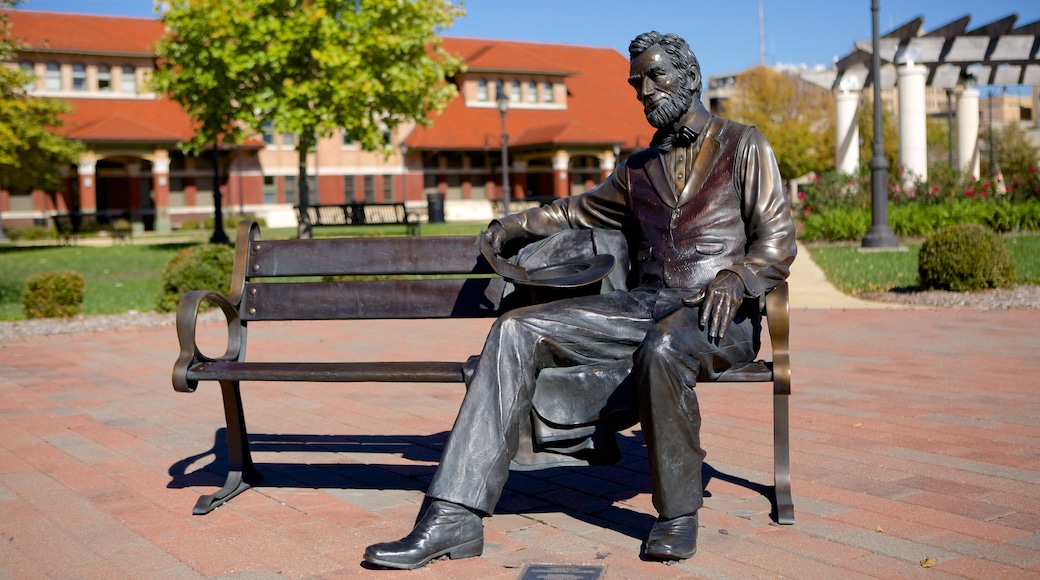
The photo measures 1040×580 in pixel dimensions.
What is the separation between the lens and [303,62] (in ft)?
87.7

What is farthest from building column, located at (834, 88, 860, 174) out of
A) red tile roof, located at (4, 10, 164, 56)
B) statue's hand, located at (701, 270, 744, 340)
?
red tile roof, located at (4, 10, 164, 56)

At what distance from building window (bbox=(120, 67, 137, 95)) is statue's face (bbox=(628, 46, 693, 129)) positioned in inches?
2000

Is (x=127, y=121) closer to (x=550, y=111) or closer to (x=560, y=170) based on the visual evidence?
(x=560, y=170)

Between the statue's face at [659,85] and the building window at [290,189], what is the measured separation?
170 ft

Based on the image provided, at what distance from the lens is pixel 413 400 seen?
688cm

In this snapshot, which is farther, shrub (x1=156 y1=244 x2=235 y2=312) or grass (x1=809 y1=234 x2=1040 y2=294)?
grass (x1=809 y1=234 x2=1040 y2=294)

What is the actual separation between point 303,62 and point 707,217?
23.9 m

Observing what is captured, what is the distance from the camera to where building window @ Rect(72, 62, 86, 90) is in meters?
49.6

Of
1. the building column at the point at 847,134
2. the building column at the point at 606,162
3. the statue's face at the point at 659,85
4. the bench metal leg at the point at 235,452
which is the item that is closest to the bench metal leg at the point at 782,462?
the statue's face at the point at 659,85

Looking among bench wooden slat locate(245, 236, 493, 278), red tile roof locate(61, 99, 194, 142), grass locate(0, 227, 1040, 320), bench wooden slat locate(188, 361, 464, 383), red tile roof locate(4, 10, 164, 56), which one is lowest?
grass locate(0, 227, 1040, 320)

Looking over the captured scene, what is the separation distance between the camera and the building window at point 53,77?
1932 inches

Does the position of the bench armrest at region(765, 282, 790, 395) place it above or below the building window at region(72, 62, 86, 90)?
below

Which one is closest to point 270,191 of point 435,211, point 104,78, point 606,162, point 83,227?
point 104,78

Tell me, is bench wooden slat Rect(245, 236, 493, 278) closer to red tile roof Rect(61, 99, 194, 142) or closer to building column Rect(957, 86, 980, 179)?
building column Rect(957, 86, 980, 179)
